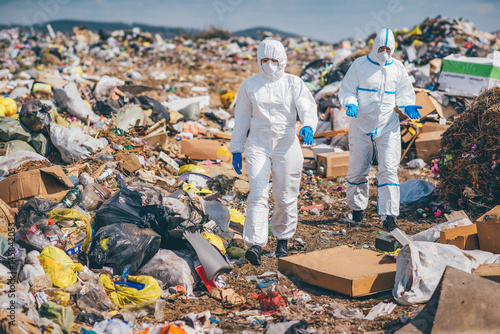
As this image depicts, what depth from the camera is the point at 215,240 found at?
3535mm

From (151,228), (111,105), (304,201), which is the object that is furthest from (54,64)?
(151,228)

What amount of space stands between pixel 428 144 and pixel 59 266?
5.31m

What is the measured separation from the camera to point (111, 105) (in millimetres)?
6699

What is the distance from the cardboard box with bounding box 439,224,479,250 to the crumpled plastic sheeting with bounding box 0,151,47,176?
13.7ft

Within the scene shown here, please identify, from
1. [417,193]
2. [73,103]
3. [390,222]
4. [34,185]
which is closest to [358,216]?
[390,222]

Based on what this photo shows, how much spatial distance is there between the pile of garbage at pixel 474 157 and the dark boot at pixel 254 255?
8.01 feet

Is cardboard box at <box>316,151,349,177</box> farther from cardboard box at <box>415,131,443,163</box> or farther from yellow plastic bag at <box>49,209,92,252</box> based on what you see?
yellow plastic bag at <box>49,209,92,252</box>

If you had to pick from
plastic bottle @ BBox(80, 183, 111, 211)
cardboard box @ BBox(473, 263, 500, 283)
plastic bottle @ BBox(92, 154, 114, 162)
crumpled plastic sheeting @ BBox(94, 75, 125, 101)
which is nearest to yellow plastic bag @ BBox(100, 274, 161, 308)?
plastic bottle @ BBox(80, 183, 111, 211)

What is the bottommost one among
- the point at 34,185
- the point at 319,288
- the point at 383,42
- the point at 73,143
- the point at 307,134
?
the point at 319,288

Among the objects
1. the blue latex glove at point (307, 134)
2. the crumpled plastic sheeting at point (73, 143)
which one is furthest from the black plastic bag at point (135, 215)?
the crumpled plastic sheeting at point (73, 143)

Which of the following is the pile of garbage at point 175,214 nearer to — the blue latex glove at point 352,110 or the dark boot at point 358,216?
the dark boot at point 358,216

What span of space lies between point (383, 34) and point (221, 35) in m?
17.3

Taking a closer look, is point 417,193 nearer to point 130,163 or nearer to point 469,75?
point 469,75

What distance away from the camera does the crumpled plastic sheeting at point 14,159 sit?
4.43 meters
